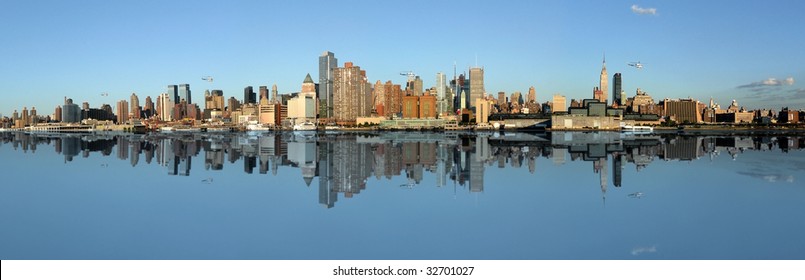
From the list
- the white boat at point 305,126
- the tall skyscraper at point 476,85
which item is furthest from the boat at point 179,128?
the tall skyscraper at point 476,85

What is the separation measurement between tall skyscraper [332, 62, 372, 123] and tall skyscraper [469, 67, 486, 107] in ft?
69.7

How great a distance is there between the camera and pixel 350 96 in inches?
4309

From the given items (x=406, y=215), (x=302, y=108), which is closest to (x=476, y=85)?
(x=302, y=108)

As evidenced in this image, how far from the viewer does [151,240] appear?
19.6 feet

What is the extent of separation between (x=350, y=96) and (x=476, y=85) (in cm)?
2651

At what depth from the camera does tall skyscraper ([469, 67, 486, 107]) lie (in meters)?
116

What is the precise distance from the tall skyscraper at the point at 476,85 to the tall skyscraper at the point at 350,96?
2124 cm

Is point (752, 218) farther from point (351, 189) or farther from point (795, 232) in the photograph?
point (351, 189)

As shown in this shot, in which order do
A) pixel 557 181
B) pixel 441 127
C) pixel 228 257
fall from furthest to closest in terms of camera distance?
pixel 441 127 → pixel 557 181 → pixel 228 257

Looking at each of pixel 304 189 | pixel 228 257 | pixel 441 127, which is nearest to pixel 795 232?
pixel 228 257

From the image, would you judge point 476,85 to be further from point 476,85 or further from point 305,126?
point 305,126

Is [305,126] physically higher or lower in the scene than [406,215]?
higher

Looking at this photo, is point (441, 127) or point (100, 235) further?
point (441, 127)

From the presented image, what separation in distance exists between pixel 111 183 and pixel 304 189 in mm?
4294
